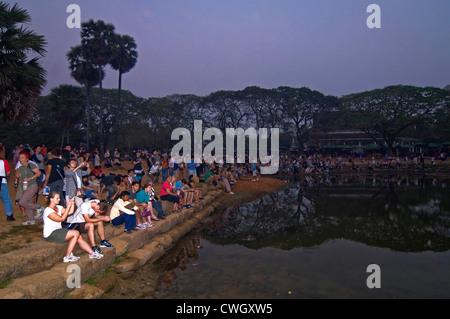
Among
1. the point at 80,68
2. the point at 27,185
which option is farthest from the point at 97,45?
the point at 27,185

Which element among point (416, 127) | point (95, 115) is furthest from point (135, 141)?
point (416, 127)

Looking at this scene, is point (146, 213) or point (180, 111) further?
point (180, 111)

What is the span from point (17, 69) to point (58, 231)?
6245mm

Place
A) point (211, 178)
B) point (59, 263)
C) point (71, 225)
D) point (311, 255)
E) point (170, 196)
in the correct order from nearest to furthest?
point (59, 263) → point (71, 225) → point (311, 255) → point (170, 196) → point (211, 178)

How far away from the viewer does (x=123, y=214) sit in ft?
25.2

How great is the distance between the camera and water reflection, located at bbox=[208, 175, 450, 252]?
29.0 ft

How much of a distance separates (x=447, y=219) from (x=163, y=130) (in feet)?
98.6

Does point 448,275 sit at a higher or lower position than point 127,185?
lower

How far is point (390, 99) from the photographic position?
38031mm

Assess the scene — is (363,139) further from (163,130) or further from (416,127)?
(163,130)

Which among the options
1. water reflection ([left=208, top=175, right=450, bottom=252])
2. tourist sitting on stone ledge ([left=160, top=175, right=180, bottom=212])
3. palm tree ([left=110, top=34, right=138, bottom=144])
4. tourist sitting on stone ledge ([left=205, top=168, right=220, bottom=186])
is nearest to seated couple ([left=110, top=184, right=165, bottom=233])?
tourist sitting on stone ledge ([left=160, top=175, right=180, bottom=212])

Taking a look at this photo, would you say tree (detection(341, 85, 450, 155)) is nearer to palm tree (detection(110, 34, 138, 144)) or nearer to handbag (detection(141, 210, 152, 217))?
palm tree (detection(110, 34, 138, 144))

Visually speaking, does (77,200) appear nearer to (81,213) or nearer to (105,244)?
(81,213)
